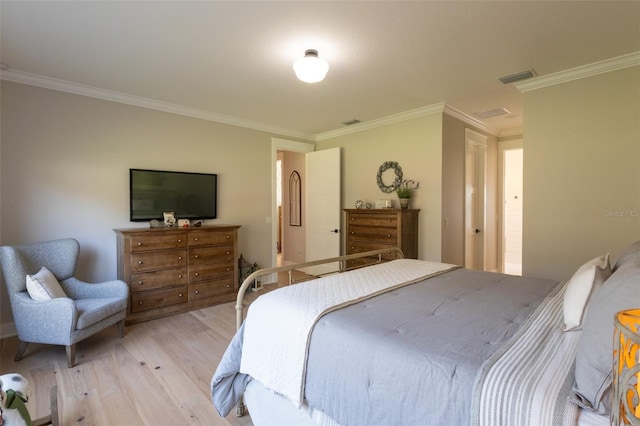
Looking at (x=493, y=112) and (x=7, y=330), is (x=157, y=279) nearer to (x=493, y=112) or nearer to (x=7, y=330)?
(x=7, y=330)

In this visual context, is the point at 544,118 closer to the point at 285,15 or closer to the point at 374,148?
the point at 374,148

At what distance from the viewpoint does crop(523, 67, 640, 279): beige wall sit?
2.68 metres

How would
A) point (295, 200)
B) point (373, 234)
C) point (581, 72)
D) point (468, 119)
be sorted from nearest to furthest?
point (581, 72), point (373, 234), point (468, 119), point (295, 200)

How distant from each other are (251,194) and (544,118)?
3.82 meters

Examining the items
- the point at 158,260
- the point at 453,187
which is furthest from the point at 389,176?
the point at 158,260

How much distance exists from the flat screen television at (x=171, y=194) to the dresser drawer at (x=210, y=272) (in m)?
0.74

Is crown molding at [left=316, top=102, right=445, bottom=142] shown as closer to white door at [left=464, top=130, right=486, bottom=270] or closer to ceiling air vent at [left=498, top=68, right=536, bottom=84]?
ceiling air vent at [left=498, top=68, right=536, bottom=84]

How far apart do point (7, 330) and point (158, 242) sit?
1.56 metres

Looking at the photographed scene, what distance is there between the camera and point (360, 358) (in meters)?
1.22

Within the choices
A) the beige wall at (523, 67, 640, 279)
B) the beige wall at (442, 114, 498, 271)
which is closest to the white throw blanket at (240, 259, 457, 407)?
the beige wall at (523, 67, 640, 279)

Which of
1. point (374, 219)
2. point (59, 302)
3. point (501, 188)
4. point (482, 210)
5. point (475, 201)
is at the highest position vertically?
point (501, 188)

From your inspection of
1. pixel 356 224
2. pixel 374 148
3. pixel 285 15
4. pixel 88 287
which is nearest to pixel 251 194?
pixel 356 224

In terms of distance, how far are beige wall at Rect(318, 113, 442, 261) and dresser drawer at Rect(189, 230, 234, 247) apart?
6.82 feet

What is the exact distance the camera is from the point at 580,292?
1378mm
